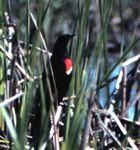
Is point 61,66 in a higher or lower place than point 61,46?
lower

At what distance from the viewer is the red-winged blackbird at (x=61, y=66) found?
3.15 meters

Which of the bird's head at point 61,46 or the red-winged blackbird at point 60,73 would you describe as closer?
the red-winged blackbird at point 60,73

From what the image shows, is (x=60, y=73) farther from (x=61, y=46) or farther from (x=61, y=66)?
(x=61, y=46)

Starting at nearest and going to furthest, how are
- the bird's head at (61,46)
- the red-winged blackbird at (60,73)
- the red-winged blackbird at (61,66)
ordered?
the red-winged blackbird at (60,73)
the red-winged blackbird at (61,66)
the bird's head at (61,46)

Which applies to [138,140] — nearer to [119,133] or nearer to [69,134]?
[119,133]

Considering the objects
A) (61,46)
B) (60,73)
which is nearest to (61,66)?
(60,73)

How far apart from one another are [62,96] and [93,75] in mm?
695

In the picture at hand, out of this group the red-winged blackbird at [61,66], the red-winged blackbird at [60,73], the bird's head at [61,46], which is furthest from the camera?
the bird's head at [61,46]

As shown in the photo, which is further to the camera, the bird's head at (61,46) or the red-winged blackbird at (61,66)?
the bird's head at (61,46)

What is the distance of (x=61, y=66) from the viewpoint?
10.7ft

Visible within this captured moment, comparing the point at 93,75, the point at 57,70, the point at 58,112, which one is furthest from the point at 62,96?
the point at 93,75

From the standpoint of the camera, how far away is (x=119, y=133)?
266 centimetres

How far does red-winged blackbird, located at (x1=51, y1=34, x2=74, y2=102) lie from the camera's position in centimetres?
315

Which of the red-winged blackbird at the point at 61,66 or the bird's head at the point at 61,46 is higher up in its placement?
the bird's head at the point at 61,46
